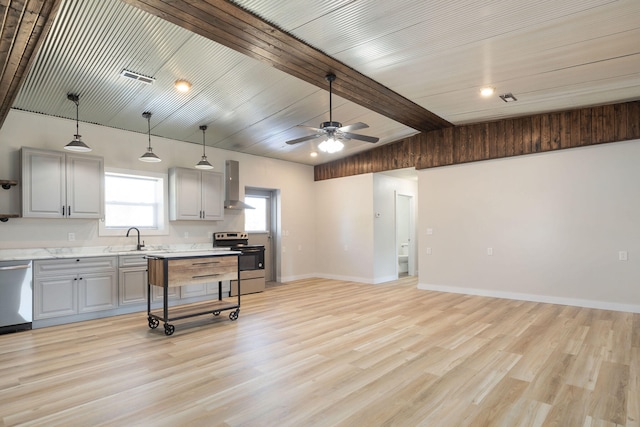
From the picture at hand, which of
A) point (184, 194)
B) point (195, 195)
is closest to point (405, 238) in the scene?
point (195, 195)

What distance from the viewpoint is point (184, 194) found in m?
5.96

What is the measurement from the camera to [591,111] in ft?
16.6

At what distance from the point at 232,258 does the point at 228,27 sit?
2.81 metres

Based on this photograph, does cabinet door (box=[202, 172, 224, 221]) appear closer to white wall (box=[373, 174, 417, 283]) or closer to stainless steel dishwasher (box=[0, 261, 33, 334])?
stainless steel dishwasher (box=[0, 261, 33, 334])

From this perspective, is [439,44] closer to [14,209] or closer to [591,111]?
[591,111]

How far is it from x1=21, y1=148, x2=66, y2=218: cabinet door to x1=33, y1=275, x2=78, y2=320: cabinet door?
872mm

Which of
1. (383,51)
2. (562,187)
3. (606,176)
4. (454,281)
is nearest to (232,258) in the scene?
(383,51)

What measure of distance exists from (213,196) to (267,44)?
12.0 ft

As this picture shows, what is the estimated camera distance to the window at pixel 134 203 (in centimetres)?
545

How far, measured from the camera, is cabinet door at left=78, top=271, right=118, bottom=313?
15.1ft

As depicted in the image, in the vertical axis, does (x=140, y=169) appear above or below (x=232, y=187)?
above

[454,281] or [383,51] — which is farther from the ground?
[383,51]

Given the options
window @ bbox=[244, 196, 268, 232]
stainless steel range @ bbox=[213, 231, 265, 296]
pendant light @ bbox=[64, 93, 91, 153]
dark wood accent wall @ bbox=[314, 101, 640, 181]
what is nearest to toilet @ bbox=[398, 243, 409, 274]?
dark wood accent wall @ bbox=[314, 101, 640, 181]

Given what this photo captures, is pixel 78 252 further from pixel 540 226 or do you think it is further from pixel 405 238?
pixel 540 226
